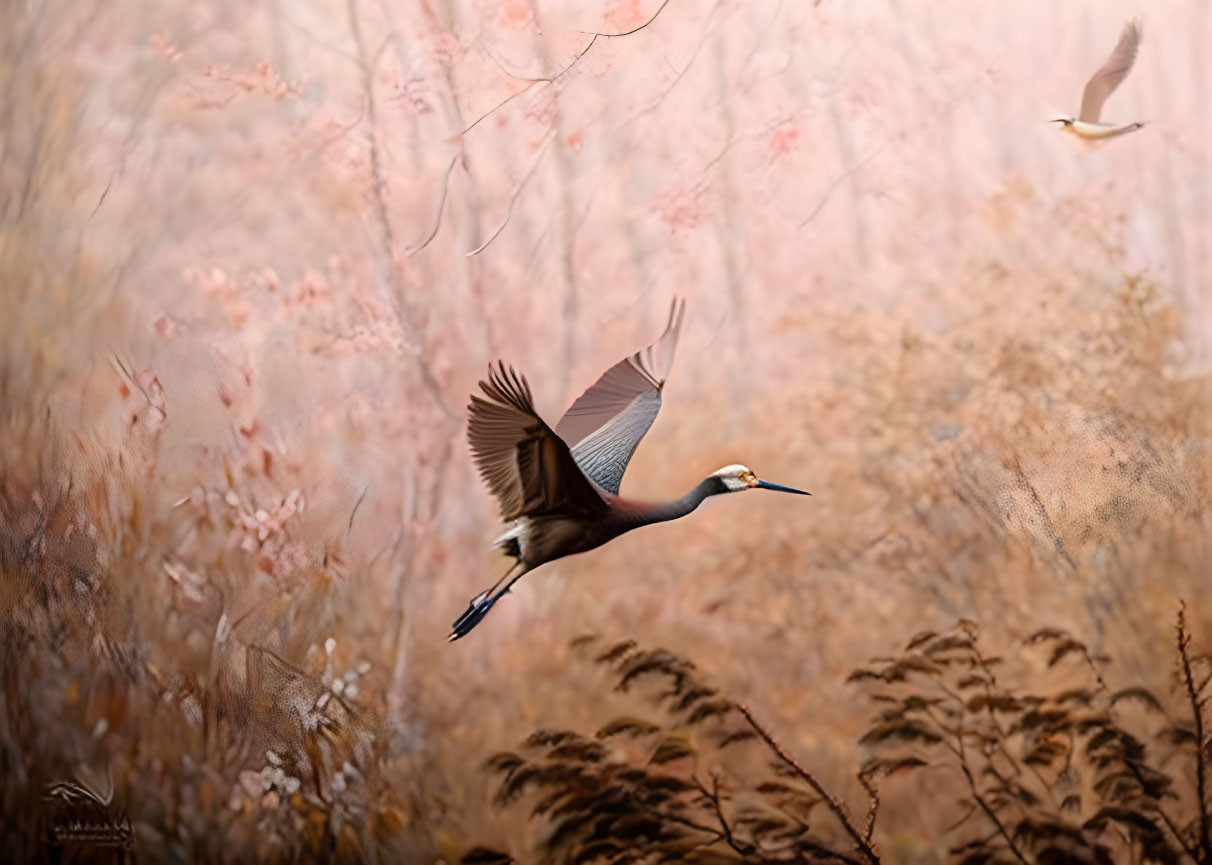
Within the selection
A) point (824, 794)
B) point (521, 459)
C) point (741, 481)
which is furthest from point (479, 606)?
point (824, 794)

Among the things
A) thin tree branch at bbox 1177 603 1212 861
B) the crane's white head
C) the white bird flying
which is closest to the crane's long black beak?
the crane's white head

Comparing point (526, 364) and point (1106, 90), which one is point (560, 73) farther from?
point (1106, 90)

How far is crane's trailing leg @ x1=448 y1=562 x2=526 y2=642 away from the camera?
2121 millimetres

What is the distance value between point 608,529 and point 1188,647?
3.34 feet

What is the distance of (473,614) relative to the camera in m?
2.14

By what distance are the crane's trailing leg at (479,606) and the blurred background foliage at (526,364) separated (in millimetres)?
42

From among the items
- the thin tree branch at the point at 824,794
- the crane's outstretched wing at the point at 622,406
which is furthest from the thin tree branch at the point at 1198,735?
the crane's outstretched wing at the point at 622,406


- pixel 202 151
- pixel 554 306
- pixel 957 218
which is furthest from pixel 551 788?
pixel 202 151

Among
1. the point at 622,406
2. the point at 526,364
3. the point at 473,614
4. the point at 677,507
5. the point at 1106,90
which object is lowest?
the point at 473,614

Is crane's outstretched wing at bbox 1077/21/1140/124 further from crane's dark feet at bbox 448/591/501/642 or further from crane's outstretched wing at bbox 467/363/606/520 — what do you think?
crane's dark feet at bbox 448/591/501/642

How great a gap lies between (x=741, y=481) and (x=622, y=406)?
0.84ft

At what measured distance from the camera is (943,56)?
6.62ft

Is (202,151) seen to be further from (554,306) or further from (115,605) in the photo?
(115,605)

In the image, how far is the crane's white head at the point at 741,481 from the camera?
2029 millimetres
